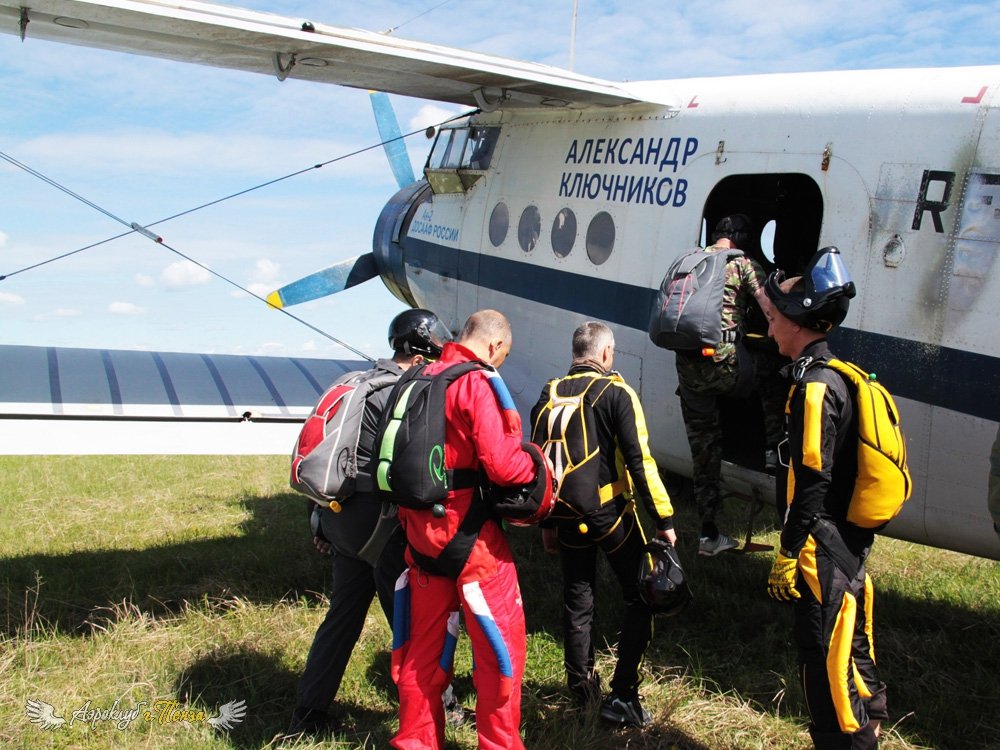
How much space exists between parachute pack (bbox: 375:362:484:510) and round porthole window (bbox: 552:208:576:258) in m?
2.99

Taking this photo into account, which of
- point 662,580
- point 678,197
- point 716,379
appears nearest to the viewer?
point 662,580

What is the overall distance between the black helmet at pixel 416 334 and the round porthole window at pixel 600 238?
81.6 inches

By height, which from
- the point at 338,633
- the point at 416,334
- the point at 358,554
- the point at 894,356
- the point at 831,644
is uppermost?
the point at 894,356

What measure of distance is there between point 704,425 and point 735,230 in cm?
→ 128

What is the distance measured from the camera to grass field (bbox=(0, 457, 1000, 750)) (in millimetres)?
4871

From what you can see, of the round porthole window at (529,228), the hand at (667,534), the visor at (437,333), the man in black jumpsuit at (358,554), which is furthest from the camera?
the round porthole window at (529,228)

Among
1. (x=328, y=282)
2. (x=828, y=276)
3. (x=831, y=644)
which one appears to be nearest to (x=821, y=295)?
(x=828, y=276)

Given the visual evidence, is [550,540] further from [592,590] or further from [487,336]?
[487,336]

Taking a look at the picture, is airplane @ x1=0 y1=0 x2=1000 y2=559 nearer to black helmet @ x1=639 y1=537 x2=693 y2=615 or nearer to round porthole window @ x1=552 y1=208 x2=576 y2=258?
round porthole window @ x1=552 y1=208 x2=576 y2=258

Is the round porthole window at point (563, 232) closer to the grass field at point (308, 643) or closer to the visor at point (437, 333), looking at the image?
the visor at point (437, 333)

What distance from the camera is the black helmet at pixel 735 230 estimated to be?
5.82 m

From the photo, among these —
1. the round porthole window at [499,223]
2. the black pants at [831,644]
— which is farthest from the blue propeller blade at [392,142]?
the black pants at [831,644]

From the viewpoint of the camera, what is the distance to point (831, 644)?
12.6 feet

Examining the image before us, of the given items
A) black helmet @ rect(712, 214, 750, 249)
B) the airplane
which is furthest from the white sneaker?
black helmet @ rect(712, 214, 750, 249)
